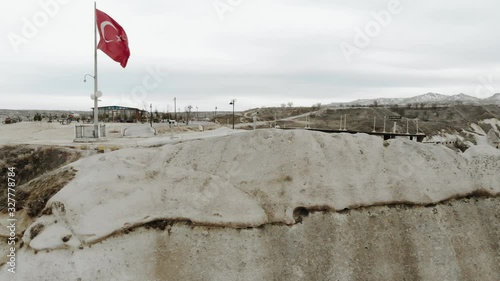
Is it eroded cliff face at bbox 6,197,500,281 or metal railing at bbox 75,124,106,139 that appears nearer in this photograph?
eroded cliff face at bbox 6,197,500,281

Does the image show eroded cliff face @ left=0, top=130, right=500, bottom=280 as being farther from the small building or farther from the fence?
the small building

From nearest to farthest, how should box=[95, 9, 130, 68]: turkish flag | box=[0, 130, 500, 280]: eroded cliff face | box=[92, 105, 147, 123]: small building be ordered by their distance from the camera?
box=[0, 130, 500, 280]: eroded cliff face, box=[95, 9, 130, 68]: turkish flag, box=[92, 105, 147, 123]: small building

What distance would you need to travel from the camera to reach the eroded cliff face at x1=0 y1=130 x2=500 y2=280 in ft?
48.8

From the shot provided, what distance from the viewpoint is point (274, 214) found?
16.3 meters

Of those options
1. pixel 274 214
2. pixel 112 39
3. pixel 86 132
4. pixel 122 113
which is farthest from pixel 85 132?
pixel 122 113

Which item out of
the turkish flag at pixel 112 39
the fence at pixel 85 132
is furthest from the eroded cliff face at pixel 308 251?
the turkish flag at pixel 112 39

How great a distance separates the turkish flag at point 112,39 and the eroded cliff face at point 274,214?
12.1m

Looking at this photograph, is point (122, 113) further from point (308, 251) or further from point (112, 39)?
point (308, 251)

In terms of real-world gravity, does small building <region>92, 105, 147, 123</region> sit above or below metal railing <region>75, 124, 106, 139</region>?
above

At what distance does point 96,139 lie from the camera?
26.7 metres

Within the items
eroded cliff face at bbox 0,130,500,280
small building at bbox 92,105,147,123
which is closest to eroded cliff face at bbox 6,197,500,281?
eroded cliff face at bbox 0,130,500,280

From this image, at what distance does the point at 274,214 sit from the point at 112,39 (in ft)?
62.9

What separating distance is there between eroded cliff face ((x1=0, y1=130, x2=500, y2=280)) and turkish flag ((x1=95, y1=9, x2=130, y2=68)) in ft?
39.9

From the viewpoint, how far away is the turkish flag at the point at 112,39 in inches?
1095
